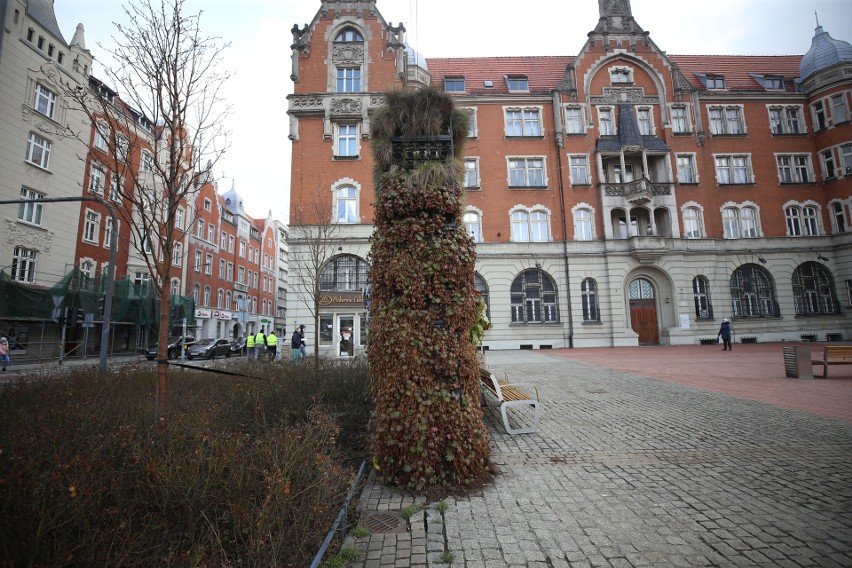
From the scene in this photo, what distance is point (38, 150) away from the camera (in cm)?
2200

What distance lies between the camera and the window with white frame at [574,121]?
28.6 m

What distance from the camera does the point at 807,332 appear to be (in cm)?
2711

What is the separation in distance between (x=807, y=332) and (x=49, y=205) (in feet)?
160

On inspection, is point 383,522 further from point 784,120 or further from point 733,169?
point 784,120

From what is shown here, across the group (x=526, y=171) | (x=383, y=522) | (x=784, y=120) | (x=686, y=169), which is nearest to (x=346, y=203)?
(x=526, y=171)

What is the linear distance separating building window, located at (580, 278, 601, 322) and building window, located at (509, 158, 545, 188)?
768 cm

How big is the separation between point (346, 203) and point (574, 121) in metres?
17.2

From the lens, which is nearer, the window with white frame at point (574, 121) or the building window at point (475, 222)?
the building window at point (475, 222)

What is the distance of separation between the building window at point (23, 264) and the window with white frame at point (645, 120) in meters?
39.0

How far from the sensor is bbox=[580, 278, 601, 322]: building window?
2679 centimetres

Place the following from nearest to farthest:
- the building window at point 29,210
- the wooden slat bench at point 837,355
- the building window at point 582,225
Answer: the wooden slat bench at point 837,355 → the building window at point 29,210 → the building window at point 582,225

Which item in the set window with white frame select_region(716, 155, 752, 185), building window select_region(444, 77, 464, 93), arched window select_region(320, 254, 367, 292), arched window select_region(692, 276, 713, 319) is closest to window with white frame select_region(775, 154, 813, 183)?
window with white frame select_region(716, 155, 752, 185)

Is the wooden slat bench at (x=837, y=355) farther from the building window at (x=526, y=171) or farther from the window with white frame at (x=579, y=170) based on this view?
the building window at (x=526, y=171)

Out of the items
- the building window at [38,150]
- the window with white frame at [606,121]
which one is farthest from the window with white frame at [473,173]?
the building window at [38,150]
